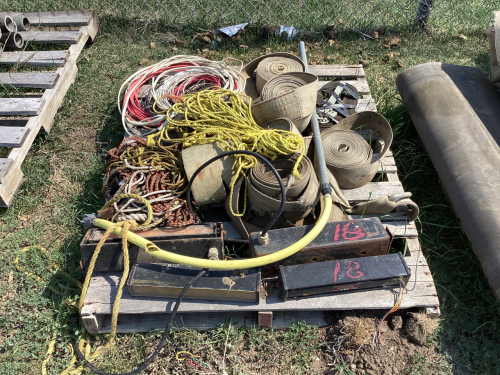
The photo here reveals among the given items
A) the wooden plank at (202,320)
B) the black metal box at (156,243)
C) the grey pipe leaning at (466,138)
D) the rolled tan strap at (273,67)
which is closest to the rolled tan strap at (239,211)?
the black metal box at (156,243)

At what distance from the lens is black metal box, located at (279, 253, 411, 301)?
2.44m

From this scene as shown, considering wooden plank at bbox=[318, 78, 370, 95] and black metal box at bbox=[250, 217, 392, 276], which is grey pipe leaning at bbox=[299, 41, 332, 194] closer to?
black metal box at bbox=[250, 217, 392, 276]

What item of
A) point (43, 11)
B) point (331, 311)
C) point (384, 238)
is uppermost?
point (43, 11)

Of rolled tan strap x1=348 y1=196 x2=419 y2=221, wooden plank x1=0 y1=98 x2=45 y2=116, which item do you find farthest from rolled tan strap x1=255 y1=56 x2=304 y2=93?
wooden plank x1=0 y1=98 x2=45 y2=116

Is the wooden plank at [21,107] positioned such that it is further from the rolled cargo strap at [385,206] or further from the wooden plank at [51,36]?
the rolled cargo strap at [385,206]

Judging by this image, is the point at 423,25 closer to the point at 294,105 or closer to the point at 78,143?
the point at 294,105

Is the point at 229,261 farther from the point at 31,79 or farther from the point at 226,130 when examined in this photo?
the point at 31,79

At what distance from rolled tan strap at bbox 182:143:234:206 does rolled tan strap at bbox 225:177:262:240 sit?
4.2 inches

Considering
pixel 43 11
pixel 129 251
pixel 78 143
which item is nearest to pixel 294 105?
pixel 129 251

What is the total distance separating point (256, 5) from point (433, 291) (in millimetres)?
4401

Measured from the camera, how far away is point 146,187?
281 cm

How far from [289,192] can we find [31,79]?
3191 mm

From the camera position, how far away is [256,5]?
5441 mm

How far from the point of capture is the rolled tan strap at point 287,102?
2971 millimetres
